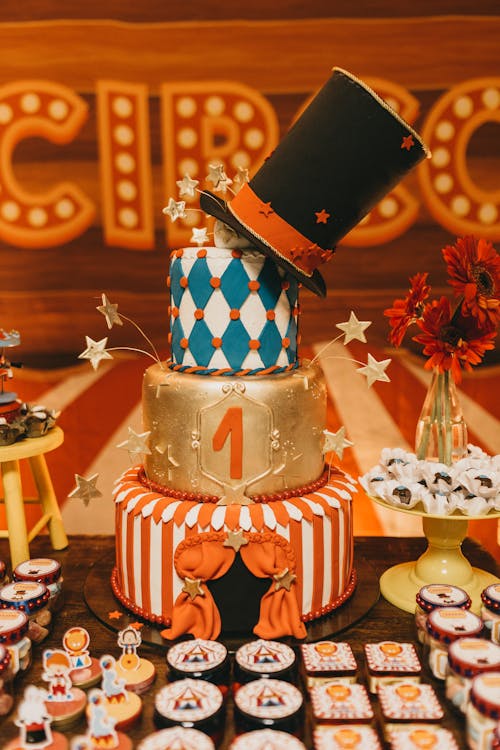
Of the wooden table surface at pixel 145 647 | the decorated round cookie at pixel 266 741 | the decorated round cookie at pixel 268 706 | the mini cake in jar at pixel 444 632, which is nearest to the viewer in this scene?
the decorated round cookie at pixel 266 741

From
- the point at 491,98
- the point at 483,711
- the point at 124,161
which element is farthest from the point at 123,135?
the point at 483,711

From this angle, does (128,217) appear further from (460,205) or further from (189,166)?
(460,205)

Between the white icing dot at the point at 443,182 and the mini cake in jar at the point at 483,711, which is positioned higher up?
the white icing dot at the point at 443,182

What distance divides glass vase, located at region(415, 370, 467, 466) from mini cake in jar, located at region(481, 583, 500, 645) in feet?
1.28

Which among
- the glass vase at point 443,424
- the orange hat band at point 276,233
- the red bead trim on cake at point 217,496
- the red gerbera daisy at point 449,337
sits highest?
the orange hat band at point 276,233

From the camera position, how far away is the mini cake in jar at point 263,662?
63.7 inches

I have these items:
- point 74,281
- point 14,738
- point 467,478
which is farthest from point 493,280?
point 74,281

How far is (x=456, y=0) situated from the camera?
3477 mm

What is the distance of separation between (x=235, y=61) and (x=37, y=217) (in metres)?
1.32

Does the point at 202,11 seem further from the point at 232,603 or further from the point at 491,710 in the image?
the point at 491,710

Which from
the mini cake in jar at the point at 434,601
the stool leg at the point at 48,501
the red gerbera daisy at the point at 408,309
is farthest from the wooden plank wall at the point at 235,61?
the mini cake in jar at the point at 434,601

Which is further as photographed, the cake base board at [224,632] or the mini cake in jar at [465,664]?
the cake base board at [224,632]

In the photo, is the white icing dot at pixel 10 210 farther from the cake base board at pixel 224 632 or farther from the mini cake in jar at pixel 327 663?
the mini cake in jar at pixel 327 663

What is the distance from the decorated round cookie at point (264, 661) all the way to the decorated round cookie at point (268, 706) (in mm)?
26
